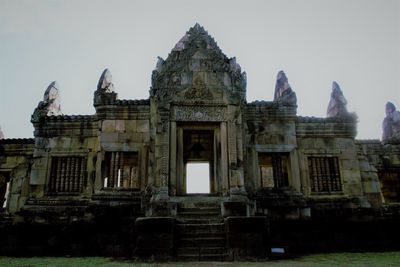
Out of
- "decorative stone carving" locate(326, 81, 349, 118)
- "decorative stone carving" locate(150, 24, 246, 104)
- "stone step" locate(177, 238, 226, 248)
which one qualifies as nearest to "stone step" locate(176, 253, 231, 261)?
"stone step" locate(177, 238, 226, 248)

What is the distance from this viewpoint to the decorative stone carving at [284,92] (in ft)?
46.3

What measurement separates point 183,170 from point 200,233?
10.3 feet

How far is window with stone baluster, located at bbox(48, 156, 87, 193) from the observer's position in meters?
13.6

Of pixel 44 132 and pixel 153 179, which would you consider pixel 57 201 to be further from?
pixel 153 179

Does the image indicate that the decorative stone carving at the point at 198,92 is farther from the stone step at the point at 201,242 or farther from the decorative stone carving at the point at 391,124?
the decorative stone carving at the point at 391,124

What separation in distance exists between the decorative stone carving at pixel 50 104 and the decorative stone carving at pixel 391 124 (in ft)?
51.5

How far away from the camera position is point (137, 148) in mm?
13461

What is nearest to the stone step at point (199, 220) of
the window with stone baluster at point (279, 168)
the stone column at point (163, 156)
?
the stone column at point (163, 156)

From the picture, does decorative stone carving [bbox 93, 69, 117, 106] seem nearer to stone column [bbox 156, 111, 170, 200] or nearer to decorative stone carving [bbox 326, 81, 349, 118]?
stone column [bbox 156, 111, 170, 200]

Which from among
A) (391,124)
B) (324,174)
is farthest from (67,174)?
(391,124)

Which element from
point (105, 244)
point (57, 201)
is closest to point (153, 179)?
point (105, 244)

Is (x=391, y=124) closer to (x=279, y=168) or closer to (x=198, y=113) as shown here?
(x=279, y=168)

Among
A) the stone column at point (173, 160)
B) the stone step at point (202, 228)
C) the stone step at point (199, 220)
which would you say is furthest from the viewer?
the stone column at point (173, 160)

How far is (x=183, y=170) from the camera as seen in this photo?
12.6 metres
